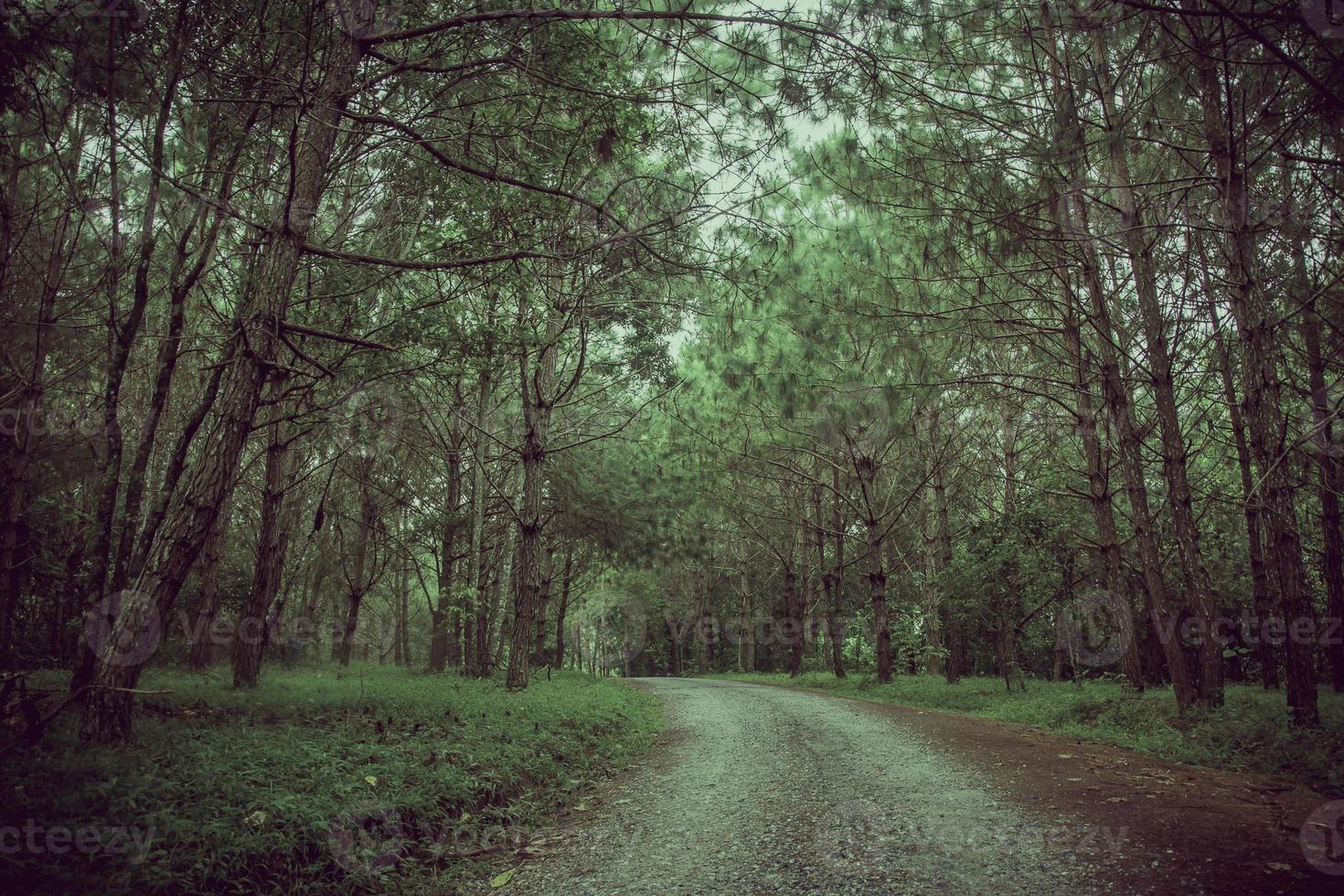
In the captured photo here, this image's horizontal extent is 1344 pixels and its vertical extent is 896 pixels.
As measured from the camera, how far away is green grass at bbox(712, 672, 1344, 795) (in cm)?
574

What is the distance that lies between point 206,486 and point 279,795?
6.93 feet

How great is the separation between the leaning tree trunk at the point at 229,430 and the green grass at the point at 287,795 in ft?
1.25

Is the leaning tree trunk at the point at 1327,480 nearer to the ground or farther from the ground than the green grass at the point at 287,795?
farther from the ground

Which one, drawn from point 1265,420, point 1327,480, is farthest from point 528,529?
point 1327,480

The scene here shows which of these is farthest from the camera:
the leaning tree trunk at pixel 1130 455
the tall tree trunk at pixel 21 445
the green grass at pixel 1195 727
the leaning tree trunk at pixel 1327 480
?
the leaning tree trunk at pixel 1130 455

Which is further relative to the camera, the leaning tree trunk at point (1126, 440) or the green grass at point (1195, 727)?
the leaning tree trunk at point (1126, 440)

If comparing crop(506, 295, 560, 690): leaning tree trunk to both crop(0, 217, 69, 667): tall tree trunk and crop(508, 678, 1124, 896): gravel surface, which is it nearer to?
crop(508, 678, 1124, 896): gravel surface

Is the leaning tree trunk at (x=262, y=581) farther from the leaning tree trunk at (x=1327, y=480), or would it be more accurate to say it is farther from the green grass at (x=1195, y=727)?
the leaning tree trunk at (x=1327, y=480)

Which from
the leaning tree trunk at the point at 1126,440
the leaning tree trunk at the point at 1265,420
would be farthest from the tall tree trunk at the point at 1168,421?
the leaning tree trunk at the point at 1265,420

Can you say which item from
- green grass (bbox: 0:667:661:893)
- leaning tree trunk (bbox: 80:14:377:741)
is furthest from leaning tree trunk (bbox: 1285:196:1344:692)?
leaning tree trunk (bbox: 80:14:377:741)

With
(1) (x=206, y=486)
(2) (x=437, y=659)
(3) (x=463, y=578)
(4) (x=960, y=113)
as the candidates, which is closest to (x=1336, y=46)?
(4) (x=960, y=113)

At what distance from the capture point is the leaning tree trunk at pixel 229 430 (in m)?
4.39

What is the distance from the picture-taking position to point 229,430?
4.66 meters

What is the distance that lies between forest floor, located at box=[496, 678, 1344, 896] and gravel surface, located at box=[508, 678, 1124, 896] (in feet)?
0.05
